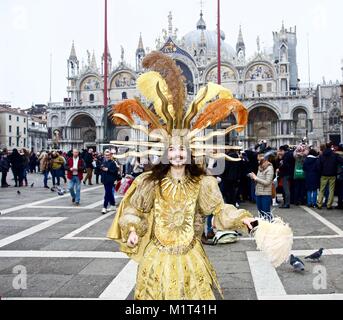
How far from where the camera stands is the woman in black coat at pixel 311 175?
10.7 meters

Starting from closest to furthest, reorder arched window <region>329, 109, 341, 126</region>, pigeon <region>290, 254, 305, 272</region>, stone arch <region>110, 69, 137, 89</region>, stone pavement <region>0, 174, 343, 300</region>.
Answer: stone pavement <region>0, 174, 343, 300</region> < pigeon <region>290, 254, 305, 272</region> < stone arch <region>110, 69, 137, 89</region> < arched window <region>329, 109, 341, 126</region>

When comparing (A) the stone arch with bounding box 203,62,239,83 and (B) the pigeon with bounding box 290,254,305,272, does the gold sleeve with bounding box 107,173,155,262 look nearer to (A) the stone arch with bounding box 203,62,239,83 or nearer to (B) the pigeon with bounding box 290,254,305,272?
(B) the pigeon with bounding box 290,254,305,272

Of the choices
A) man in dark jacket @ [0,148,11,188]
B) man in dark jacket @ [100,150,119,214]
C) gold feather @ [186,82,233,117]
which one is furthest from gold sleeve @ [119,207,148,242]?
man in dark jacket @ [0,148,11,188]

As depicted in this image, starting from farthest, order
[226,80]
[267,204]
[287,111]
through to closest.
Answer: [226,80] → [287,111] → [267,204]

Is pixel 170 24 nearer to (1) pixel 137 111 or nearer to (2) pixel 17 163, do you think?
(2) pixel 17 163

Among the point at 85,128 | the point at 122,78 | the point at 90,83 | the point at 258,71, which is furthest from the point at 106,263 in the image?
the point at 90,83

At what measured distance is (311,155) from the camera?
10922 millimetres

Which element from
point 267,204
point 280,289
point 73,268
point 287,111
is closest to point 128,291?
point 73,268

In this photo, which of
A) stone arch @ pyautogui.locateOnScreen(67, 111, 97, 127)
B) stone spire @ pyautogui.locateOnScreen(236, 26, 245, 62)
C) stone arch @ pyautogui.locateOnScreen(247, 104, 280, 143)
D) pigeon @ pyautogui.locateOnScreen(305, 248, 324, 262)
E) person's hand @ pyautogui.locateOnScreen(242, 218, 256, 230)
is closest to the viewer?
person's hand @ pyautogui.locateOnScreen(242, 218, 256, 230)

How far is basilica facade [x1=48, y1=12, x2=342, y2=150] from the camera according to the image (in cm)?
5122

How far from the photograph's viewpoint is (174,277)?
2791 mm

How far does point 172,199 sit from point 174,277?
1.83ft

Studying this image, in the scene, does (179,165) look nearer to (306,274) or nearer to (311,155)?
(306,274)

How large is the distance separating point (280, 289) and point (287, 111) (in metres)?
48.7
